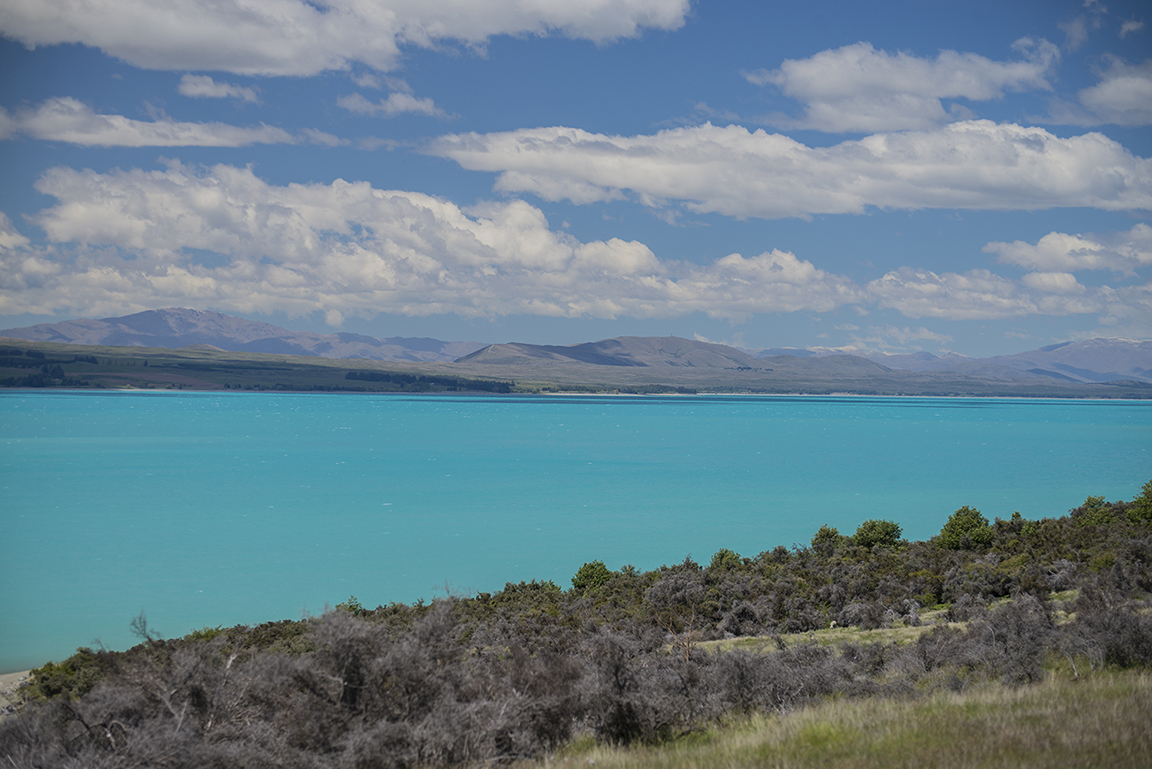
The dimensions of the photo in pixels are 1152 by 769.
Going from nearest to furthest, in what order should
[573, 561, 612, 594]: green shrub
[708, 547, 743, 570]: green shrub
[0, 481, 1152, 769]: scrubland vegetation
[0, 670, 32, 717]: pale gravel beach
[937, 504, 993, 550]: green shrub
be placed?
1. [0, 481, 1152, 769]: scrubland vegetation
2. [0, 670, 32, 717]: pale gravel beach
3. [937, 504, 993, 550]: green shrub
4. [708, 547, 743, 570]: green shrub
5. [573, 561, 612, 594]: green shrub

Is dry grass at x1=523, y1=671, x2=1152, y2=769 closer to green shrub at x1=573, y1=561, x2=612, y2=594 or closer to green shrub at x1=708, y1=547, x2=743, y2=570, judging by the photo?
green shrub at x1=708, y1=547, x2=743, y2=570

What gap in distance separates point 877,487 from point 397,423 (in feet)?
287

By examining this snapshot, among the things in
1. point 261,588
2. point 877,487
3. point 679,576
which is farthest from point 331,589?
point 877,487

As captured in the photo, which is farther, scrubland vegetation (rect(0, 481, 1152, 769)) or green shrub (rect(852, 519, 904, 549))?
green shrub (rect(852, 519, 904, 549))

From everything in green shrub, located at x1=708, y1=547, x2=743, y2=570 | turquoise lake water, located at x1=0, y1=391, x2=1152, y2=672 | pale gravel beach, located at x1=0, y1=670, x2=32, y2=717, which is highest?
green shrub, located at x1=708, y1=547, x2=743, y2=570

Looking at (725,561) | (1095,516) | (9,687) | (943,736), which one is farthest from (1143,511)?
(9,687)

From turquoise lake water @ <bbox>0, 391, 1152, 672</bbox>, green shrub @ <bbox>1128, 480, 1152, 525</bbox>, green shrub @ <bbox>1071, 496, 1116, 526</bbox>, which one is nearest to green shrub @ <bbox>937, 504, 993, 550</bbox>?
green shrub @ <bbox>1071, 496, 1116, 526</bbox>

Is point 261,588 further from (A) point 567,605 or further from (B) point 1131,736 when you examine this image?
(B) point 1131,736

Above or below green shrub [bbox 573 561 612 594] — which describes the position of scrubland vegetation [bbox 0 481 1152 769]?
above

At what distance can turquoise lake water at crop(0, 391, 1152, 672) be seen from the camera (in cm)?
2786

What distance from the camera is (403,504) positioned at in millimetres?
47469

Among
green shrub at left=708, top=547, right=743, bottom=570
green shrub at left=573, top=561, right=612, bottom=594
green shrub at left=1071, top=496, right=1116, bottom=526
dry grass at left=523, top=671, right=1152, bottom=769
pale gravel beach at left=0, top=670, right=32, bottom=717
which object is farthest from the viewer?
green shrub at left=573, top=561, right=612, bottom=594

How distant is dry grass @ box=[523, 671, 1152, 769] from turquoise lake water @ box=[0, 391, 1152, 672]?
824cm

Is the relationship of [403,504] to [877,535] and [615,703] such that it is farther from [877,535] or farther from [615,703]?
[615,703]
